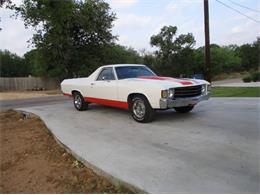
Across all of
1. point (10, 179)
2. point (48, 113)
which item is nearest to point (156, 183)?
point (10, 179)

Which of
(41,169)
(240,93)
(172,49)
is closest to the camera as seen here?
(41,169)

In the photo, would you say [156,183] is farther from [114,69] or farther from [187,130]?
[114,69]

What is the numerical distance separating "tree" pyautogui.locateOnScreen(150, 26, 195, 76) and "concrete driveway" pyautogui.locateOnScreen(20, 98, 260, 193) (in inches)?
1286

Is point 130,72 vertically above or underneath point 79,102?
above

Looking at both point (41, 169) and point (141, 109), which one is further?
point (141, 109)

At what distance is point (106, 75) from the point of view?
836 cm

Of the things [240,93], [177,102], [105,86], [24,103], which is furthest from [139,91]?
[24,103]

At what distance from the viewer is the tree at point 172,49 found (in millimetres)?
40625

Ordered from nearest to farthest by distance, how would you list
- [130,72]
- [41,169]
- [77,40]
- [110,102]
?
[41,169]
[110,102]
[130,72]
[77,40]

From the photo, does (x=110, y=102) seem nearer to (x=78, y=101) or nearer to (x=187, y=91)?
(x=78, y=101)

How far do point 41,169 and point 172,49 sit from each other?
123ft

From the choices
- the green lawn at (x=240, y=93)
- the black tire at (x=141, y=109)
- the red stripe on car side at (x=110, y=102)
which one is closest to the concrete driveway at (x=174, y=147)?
the black tire at (x=141, y=109)

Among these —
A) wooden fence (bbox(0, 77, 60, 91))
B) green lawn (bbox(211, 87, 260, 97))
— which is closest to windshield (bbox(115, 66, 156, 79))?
green lawn (bbox(211, 87, 260, 97))

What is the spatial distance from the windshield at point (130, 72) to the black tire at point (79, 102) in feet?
5.91
